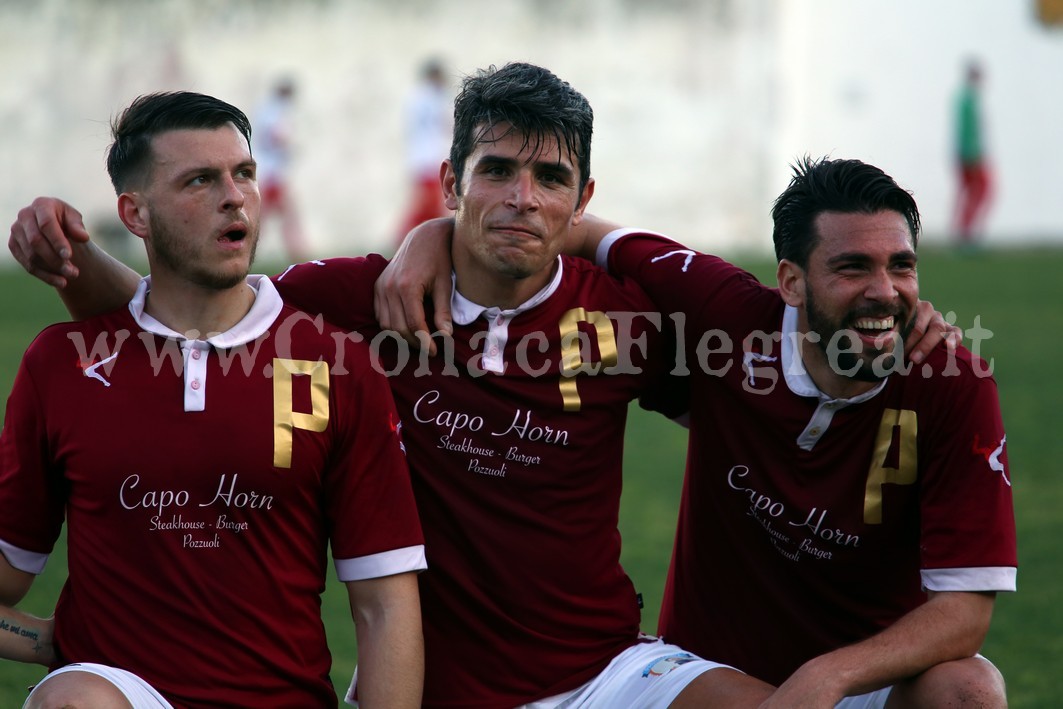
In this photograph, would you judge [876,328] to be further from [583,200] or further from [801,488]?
[583,200]

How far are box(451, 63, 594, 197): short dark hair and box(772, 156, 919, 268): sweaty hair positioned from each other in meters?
0.55

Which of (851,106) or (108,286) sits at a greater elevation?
(851,106)

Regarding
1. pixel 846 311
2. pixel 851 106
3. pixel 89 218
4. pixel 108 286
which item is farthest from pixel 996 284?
pixel 89 218

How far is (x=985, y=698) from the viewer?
9.44 ft

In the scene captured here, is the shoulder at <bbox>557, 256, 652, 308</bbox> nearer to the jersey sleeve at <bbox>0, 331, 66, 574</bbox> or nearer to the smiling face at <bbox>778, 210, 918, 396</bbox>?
the smiling face at <bbox>778, 210, 918, 396</bbox>

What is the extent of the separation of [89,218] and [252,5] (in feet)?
13.9

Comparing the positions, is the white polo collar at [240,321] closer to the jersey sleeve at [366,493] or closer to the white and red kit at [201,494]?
the white and red kit at [201,494]

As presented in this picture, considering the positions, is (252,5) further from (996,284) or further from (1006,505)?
(1006,505)

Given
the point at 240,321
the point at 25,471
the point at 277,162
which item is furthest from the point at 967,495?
the point at 277,162

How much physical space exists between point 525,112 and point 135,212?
1.00 m

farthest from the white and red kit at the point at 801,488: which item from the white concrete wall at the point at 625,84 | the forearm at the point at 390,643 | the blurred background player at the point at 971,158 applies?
the white concrete wall at the point at 625,84

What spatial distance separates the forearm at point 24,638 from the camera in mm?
2906

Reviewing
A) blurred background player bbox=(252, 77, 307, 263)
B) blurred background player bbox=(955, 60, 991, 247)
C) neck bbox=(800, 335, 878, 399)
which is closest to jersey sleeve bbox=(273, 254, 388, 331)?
neck bbox=(800, 335, 878, 399)

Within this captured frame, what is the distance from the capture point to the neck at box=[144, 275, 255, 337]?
301cm
